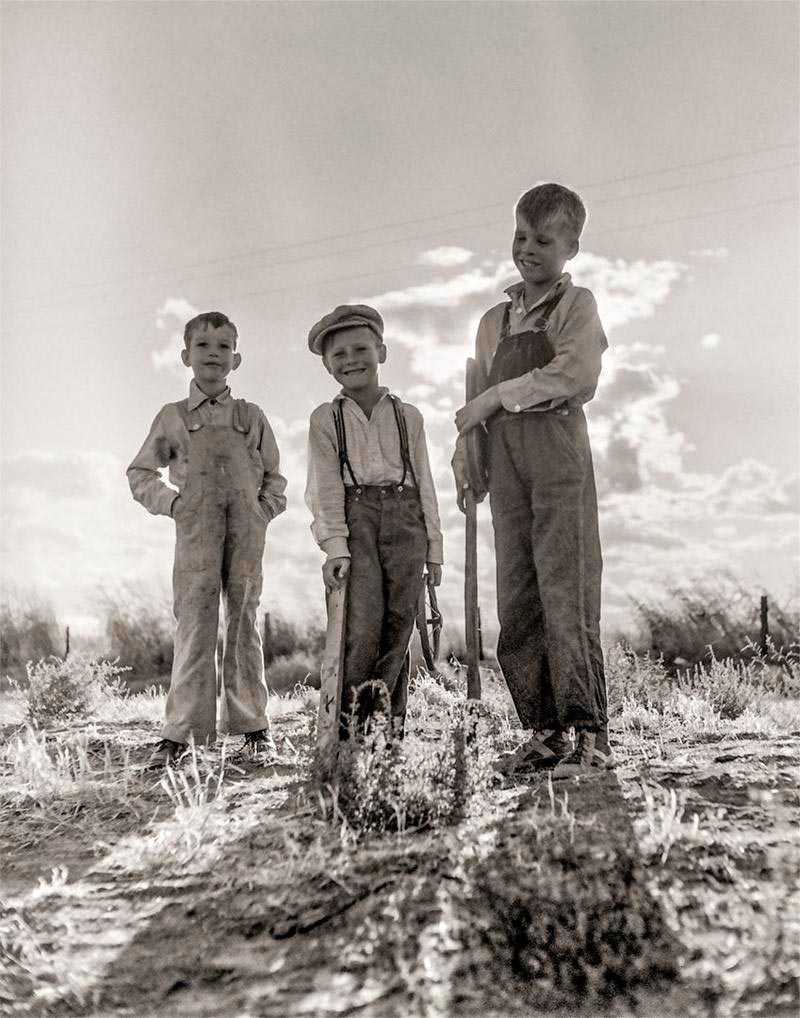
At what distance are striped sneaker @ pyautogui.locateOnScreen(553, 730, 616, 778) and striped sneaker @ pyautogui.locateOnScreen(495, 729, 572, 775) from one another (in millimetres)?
43

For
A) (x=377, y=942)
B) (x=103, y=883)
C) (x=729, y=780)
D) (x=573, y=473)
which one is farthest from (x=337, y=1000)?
(x=573, y=473)

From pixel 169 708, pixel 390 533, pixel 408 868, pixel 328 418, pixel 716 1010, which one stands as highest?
pixel 328 418

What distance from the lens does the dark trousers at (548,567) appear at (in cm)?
471

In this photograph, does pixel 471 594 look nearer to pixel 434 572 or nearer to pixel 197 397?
pixel 434 572

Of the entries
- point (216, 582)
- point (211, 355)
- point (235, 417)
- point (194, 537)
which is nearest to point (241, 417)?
point (235, 417)

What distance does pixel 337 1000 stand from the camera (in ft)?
9.79

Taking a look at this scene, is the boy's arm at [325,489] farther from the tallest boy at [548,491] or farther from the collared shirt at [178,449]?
the collared shirt at [178,449]

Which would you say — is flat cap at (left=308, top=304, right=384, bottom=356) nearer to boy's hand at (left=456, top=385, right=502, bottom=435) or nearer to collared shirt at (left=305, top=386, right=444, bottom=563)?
collared shirt at (left=305, top=386, right=444, bottom=563)

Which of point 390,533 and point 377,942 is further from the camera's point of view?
point 390,533

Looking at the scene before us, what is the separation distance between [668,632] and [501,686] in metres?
7.25

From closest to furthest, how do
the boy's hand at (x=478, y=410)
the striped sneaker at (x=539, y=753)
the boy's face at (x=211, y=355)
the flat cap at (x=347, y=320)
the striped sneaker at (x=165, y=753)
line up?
1. the striped sneaker at (x=539, y=753)
2. the boy's hand at (x=478, y=410)
3. the flat cap at (x=347, y=320)
4. the striped sneaker at (x=165, y=753)
5. the boy's face at (x=211, y=355)

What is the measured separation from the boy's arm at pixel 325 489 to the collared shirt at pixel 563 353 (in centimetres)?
85

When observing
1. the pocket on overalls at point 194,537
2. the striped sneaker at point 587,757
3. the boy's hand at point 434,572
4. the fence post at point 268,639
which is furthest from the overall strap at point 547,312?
the fence post at point 268,639

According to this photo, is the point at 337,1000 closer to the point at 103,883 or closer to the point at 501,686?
the point at 103,883
